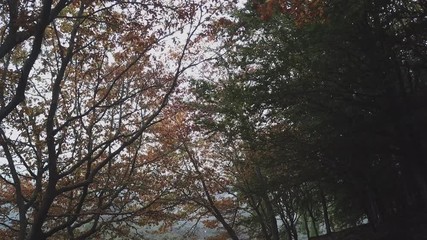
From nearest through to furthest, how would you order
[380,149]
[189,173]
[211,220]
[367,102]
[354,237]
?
1. [367,102]
2. [380,149]
3. [354,237]
4. [189,173]
5. [211,220]

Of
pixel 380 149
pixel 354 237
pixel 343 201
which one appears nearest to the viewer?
pixel 380 149

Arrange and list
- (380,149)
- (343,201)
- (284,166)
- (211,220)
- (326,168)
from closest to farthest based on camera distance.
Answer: (380,149), (326,168), (284,166), (343,201), (211,220)

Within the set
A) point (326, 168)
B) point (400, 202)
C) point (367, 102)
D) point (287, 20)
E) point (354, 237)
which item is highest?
point (287, 20)

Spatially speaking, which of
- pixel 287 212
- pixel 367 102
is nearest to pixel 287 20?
pixel 367 102

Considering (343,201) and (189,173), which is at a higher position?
(189,173)

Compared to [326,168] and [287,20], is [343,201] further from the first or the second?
[287,20]

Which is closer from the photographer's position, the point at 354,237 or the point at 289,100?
the point at 289,100

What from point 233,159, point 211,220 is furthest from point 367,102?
point 211,220

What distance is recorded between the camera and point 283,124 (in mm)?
11633

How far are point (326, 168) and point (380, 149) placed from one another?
1685 mm

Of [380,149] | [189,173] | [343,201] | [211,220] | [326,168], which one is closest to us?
[380,149]

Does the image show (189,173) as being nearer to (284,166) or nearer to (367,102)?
(284,166)

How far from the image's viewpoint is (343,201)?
14.4 m

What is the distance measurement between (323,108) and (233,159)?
741 cm
